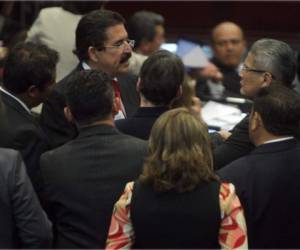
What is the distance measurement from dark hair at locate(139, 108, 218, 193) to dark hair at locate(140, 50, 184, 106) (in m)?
0.50

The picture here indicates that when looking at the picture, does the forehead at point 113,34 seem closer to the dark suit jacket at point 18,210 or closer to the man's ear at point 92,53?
the man's ear at point 92,53

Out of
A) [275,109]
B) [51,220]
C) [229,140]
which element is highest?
[275,109]

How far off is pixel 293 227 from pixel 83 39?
1.28 meters

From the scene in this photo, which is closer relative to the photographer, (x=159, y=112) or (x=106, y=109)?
(x=106, y=109)

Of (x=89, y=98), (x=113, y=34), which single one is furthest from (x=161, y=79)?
(x=113, y=34)

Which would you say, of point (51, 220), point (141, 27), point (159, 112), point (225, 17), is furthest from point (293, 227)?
point (225, 17)

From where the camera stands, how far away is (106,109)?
264 centimetres

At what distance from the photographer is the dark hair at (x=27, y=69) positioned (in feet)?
10.0

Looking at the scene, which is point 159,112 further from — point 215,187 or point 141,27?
point 141,27

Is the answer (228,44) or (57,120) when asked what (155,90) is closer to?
(57,120)

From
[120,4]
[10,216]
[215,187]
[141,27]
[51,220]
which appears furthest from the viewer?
[120,4]

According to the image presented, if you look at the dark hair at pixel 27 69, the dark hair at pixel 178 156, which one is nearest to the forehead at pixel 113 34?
the dark hair at pixel 27 69

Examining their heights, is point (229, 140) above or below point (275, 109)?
below

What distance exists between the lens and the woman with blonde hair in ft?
7.57
